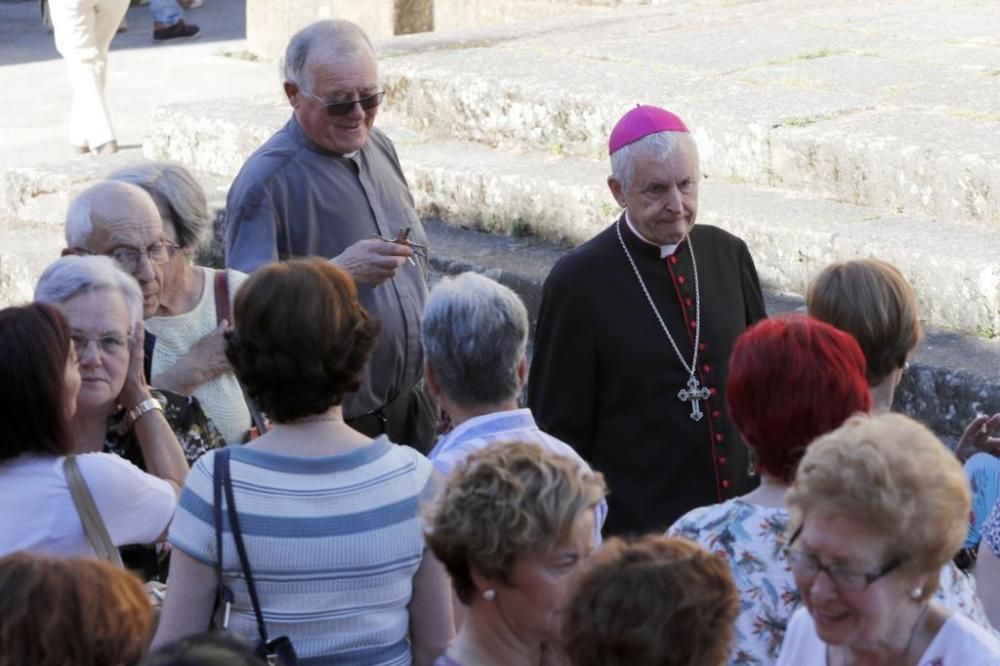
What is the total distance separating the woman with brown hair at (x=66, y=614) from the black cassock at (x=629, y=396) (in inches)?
67.6

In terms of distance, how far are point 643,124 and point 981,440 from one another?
1.06 meters

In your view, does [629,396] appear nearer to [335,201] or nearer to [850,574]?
[335,201]

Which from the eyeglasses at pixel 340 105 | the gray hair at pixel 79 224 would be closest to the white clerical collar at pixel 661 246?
the eyeglasses at pixel 340 105

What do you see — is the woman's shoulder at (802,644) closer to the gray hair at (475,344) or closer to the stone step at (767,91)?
the gray hair at (475,344)

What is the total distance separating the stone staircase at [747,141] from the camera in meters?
5.27

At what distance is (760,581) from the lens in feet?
9.20

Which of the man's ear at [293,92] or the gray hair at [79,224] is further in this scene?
the man's ear at [293,92]

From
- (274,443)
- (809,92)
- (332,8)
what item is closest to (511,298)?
(274,443)

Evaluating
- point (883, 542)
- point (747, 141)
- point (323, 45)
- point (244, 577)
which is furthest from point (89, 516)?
point (747, 141)

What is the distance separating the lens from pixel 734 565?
9.18 ft

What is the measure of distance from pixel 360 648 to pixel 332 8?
314 inches

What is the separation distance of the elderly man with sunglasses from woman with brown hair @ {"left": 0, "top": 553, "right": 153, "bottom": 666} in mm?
1899

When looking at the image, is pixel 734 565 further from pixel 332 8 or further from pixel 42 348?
pixel 332 8

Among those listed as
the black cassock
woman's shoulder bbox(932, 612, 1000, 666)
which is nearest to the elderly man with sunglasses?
the black cassock
